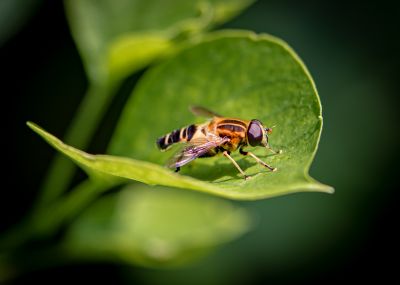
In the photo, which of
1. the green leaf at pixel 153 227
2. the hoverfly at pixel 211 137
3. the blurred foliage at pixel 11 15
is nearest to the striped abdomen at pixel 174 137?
the hoverfly at pixel 211 137

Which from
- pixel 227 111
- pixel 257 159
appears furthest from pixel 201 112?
pixel 257 159

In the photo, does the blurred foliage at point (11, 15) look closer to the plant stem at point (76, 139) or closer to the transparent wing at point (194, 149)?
the plant stem at point (76, 139)

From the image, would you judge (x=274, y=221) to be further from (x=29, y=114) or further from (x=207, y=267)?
(x=29, y=114)

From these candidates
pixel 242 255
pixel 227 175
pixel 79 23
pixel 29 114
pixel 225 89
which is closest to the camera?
pixel 227 175

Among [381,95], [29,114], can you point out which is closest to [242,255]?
[381,95]

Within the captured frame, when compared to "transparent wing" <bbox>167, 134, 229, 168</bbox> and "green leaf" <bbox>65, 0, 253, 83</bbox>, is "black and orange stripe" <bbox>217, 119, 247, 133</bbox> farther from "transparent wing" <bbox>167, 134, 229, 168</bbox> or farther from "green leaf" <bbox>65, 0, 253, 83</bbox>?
"green leaf" <bbox>65, 0, 253, 83</bbox>

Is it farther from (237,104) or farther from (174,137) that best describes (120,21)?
(237,104)

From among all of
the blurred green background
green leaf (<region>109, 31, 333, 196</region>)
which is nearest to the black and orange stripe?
green leaf (<region>109, 31, 333, 196</region>)
